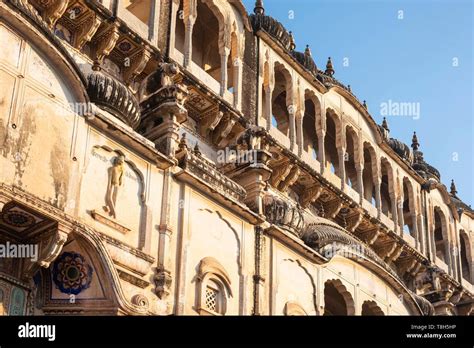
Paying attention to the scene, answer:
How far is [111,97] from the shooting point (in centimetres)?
1636

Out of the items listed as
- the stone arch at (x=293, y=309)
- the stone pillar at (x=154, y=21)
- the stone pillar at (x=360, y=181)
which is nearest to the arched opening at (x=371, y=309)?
the stone arch at (x=293, y=309)

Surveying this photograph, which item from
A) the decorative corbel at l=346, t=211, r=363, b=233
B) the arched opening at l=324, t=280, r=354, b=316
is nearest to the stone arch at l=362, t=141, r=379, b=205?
the decorative corbel at l=346, t=211, r=363, b=233

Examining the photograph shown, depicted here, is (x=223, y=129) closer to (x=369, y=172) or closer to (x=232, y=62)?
(x=232, y=62)

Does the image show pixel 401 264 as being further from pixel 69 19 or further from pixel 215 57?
pixel 69 19

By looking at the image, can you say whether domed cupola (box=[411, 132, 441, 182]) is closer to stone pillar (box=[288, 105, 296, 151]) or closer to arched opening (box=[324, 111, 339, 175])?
arched opening (box=[324, 111, 339, 175])

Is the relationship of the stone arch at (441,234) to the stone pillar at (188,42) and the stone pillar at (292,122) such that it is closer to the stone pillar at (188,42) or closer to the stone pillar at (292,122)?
the stone pillar at (292,122)

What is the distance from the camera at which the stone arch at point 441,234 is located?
114 feet

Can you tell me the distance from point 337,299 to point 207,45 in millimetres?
8450

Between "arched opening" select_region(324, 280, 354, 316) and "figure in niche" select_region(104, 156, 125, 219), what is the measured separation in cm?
741

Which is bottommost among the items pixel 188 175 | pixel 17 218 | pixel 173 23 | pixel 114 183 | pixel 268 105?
pixel 17 218

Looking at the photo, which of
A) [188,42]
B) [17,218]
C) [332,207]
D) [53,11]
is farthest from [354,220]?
[17,218]
